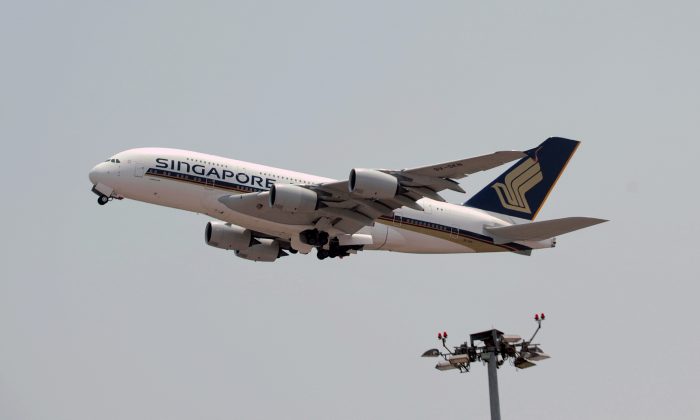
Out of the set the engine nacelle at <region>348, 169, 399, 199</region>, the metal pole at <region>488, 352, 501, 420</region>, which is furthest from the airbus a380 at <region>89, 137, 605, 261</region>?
the metal pole at <region>488, 352, 501, 420</region>

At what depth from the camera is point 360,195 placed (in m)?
47.2

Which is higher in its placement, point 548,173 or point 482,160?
point 548,173

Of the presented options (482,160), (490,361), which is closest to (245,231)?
(482,160)

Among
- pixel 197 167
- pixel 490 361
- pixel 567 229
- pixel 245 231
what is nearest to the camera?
pixel 490 361

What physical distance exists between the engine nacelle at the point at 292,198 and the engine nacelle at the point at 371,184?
2.21 metres

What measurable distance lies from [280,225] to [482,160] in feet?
34.1

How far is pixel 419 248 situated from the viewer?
2088 inches

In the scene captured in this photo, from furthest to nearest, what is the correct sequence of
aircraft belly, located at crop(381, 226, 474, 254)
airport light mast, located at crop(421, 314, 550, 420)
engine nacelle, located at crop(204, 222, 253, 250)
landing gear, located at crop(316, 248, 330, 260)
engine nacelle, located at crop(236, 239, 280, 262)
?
engine nacelle, located at crop(236, 239, 280, 262) < engine nacelle, located at crop(204, 222, 253, 250) < landing gear, located at crop(316, 248, 330, 260) < aircraft belly, located at crop(381, 226, 474, 254) < airport light mast, located at crop(421, 314, 550, 420)

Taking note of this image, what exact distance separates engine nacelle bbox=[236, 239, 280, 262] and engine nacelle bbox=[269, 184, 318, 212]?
863 cm

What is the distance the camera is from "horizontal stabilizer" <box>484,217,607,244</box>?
167 ft

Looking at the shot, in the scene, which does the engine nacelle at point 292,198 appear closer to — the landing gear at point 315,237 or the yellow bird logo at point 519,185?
the landing gear at point 315,237

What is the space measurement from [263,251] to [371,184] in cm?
1178

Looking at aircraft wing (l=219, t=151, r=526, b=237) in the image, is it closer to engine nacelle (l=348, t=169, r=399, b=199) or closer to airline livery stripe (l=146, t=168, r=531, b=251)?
engine nacelle (l=348, t=169, r=399, b=199)

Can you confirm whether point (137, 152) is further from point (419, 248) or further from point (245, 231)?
point (419, 248)
